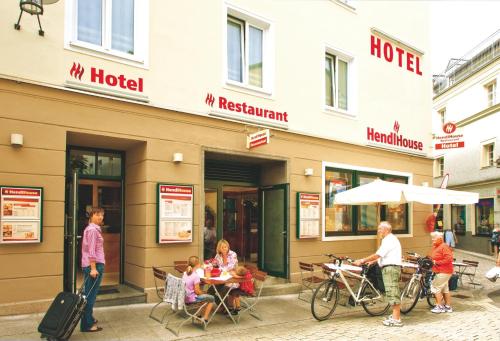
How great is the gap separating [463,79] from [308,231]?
19.9 meters

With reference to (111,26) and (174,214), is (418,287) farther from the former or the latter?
(111,26)

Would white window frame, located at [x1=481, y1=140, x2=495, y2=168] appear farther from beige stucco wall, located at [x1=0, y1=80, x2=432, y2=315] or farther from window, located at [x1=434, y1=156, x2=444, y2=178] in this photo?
beige stucco wall, located at [x1=0, y1=80, x2=432, y2=315]

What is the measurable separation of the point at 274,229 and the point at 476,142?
1840 cm

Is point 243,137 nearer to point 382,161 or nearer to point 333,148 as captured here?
point 333,148

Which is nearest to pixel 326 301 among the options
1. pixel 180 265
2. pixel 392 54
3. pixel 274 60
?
pixel 180 265

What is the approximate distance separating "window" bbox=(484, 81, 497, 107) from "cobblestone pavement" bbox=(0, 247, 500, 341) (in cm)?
1749

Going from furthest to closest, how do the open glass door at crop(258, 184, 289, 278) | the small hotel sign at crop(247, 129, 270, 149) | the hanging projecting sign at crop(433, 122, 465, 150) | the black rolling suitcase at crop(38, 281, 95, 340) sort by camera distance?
the hanging projecting sign at crop(433, 122, 465, 150), the open glass door at crop(258, 184, 289, 278), the small hotel sign at crop(247, 129, 270, 149), the black rolling suitcase at crop(38, 281, 95, 340)

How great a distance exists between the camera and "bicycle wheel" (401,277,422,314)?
8.34 metres

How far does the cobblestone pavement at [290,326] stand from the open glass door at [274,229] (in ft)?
5.24

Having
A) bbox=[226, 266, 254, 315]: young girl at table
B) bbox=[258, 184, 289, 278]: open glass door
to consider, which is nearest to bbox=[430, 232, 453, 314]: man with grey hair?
bbox=[258, 184, 289, 278]: open glass door

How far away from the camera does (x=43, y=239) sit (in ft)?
22.4

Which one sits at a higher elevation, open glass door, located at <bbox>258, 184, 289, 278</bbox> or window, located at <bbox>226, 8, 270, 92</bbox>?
window, located at <bbox>226, 8, 270, 92</bbox>

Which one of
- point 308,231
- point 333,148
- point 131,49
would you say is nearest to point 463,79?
point 333,148

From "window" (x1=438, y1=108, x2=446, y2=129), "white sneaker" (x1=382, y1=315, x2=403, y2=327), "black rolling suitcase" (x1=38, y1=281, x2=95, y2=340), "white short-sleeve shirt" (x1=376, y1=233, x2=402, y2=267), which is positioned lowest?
"white sneaker" (x1=382, y1=315, x2=403, y2=327)
